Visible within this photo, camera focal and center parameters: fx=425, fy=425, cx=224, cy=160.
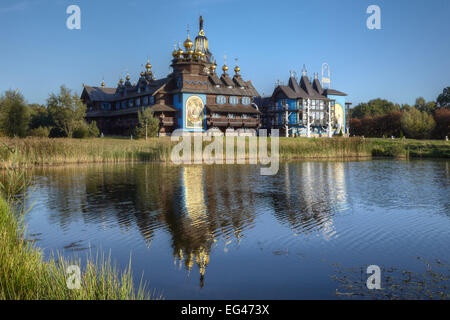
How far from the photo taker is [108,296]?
6082mm

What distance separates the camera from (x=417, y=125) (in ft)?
231

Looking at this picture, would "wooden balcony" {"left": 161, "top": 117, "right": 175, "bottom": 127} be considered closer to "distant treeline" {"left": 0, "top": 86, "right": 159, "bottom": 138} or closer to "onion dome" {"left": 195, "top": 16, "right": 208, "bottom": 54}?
"distant treeline" {"left": 0, "top": 86, "right": 159, "bottom": 138}

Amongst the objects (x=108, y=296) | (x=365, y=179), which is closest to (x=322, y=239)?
(x=108, y=296)

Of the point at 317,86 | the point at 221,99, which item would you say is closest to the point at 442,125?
the point at 317,86

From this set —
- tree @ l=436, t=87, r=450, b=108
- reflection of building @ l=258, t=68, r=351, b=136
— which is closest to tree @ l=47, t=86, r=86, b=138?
reflection of building @ l=258, t=68, r=351, b=136

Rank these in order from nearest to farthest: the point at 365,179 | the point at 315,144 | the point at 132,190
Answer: the point at 132,190
the point at 365,179
the point at 315,144

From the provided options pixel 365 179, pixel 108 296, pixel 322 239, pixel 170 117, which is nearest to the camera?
pixel 108 296

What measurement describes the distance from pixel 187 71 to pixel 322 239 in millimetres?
50742

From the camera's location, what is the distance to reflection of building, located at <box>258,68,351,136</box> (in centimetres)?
7025

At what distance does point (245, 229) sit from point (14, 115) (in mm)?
46406

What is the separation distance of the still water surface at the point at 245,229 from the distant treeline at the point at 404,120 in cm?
Answer: 4632

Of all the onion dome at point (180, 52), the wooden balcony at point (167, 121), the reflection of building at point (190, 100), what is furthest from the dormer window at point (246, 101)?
the wooden balcony at point (167, 121)
